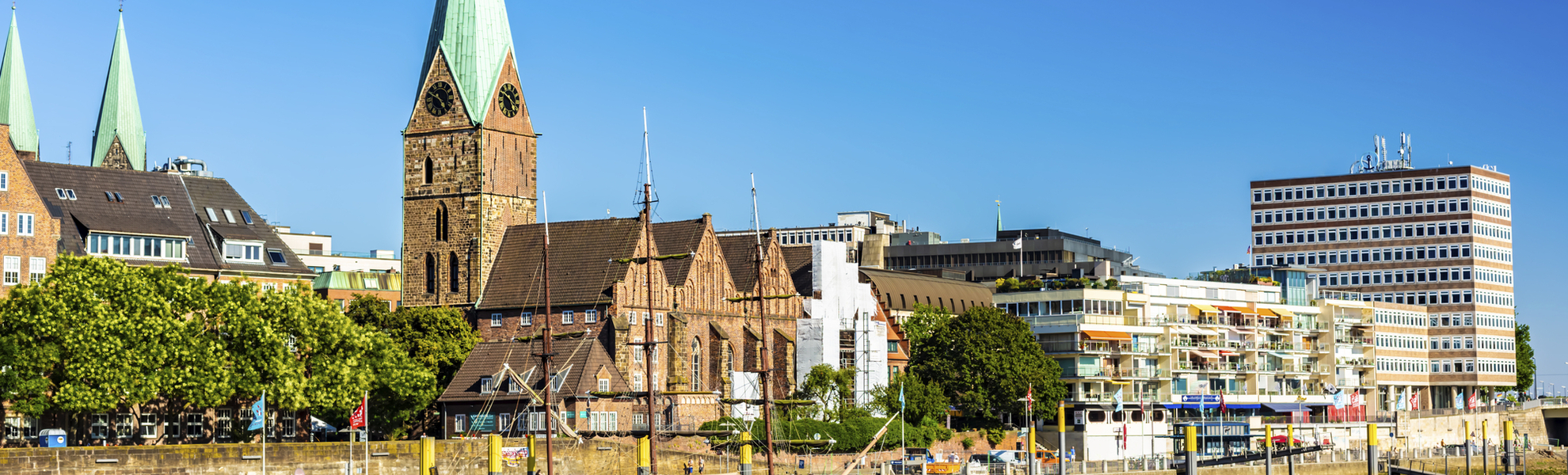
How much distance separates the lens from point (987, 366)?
123m

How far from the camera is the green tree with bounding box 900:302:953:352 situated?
133 metres

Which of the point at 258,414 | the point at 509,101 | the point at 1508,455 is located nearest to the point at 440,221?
the point at 509,101

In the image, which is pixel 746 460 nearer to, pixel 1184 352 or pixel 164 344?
pixel 164 344

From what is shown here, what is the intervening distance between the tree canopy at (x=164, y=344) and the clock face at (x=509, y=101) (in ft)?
101

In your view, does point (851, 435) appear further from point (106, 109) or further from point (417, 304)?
point (106, 109)

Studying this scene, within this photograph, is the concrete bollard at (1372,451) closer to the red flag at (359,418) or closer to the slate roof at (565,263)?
the slate roof at (565,263)

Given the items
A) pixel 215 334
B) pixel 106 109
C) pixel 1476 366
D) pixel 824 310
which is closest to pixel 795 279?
pixel 824 310

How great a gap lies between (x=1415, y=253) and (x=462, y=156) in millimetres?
98976

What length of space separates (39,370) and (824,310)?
5703 centimetres

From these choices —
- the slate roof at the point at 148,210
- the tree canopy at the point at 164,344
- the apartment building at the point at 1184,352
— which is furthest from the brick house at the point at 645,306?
the apartment building at the point at 1184,352

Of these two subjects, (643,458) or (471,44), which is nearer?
(643,458)

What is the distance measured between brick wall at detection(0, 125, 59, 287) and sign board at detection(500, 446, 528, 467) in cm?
2691

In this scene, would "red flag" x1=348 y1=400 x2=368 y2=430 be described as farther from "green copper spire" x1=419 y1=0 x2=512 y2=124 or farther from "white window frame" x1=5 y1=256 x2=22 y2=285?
"green copper spire" x1=419 y1=0 x2=512 y2=124

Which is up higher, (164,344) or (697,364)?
(164,344)
